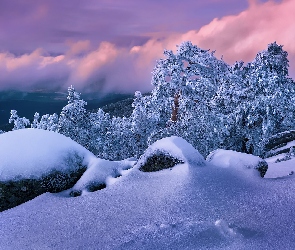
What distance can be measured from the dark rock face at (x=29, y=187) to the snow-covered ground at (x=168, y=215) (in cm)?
45

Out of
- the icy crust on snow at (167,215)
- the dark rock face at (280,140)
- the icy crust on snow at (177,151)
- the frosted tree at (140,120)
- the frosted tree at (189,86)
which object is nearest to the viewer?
the icy crust on snow at (167,215)

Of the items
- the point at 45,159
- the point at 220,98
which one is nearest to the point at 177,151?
the point at 45,159

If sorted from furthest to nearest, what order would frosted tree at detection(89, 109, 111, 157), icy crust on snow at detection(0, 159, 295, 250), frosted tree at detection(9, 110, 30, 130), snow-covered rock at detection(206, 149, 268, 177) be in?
frosted tree at detection(89, 109, 111, 157), frosted tree at detection(9, 110, 30, 130), snow-covered rock at detection(206, 149, 268, 177), icy crust on snow at detection(0, 159, 295, 250)

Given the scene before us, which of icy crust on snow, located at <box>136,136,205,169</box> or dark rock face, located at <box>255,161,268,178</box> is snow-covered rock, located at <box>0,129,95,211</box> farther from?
dark rock face, located at <box>255,161,268,178</box>

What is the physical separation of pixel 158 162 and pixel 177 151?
48 cm

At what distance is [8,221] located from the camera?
200 inches

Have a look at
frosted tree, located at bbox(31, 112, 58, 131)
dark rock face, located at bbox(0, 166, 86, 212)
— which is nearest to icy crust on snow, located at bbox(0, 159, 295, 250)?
dark rock face, located at bbox(0, 166, 86, 212)

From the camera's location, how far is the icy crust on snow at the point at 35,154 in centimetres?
648

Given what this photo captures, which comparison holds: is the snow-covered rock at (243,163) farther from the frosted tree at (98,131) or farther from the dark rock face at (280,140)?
the frosted tree at (98,131)

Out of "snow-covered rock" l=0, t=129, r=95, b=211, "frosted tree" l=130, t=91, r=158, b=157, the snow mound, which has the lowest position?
the snow mound

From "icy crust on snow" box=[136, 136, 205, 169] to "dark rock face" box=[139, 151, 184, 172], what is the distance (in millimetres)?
52

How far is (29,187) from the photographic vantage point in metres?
6.42

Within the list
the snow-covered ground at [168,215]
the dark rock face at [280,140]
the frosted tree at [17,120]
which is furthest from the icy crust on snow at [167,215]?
the frosted tree at [17,120]

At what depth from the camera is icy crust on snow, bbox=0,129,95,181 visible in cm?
648
